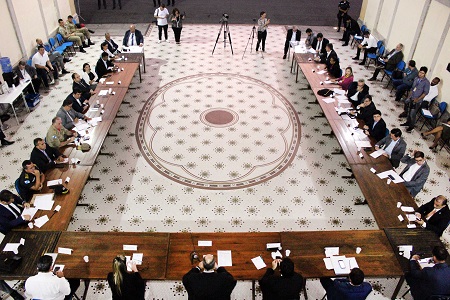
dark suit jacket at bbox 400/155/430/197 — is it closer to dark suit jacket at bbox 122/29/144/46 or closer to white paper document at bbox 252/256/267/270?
white paper document at bbox 252/256/267/270

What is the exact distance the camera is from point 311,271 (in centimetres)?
514

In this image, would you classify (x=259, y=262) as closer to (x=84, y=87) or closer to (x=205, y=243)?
(x=205, y=243)

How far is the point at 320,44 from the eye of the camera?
12578mm

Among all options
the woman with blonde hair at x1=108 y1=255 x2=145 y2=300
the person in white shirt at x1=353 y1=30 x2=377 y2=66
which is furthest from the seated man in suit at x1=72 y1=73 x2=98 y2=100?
the person in white shirt at x1=353 y1=30 x2=377 y2=66

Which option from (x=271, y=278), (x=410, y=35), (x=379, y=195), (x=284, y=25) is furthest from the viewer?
(x=284, y=25)

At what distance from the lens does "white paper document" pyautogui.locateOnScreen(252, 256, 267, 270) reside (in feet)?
17.0

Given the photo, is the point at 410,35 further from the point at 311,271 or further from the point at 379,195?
the point at 311,271

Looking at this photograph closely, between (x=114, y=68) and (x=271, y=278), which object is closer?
(x=271, y=278)

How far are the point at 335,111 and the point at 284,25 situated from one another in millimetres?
9671

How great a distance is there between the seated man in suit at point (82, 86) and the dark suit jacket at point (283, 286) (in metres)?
6.94

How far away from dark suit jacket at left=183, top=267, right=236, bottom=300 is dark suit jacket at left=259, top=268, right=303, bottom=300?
1.56 ft

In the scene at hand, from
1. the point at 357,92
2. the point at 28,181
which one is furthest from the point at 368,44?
the point at 28,181

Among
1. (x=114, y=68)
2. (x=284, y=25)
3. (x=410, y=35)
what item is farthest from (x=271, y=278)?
(x=284, y=25)

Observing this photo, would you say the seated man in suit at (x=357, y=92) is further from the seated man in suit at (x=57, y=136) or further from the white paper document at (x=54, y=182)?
the white paper document at (x=54, y=182)
